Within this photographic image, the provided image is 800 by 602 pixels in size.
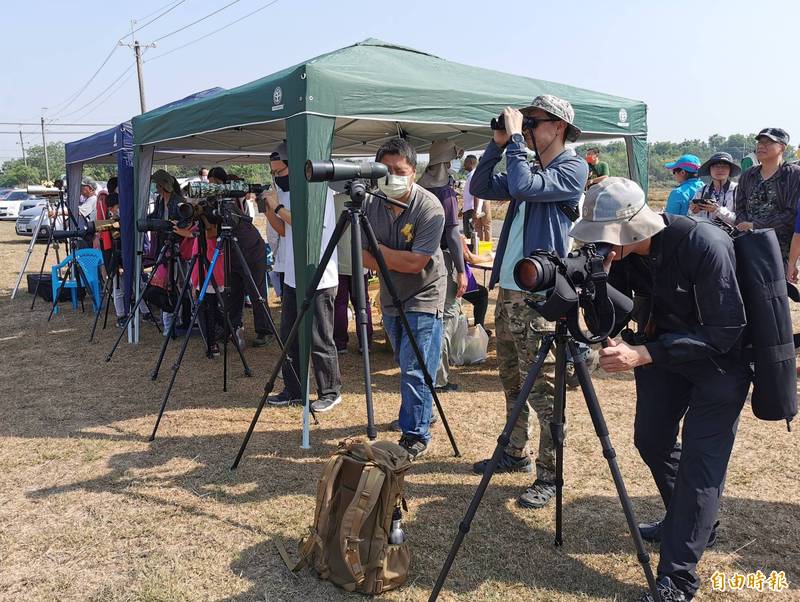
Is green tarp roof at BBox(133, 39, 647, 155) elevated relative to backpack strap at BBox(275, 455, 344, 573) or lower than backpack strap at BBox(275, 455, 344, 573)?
elevated

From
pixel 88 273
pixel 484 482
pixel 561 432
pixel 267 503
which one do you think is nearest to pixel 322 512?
pixel 484 482

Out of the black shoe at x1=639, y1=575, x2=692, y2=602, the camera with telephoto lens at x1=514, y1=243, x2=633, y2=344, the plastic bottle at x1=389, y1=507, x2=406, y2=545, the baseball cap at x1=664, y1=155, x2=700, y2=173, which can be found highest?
the baseball cap at x1=664, y1=155, x2=700, y2=173

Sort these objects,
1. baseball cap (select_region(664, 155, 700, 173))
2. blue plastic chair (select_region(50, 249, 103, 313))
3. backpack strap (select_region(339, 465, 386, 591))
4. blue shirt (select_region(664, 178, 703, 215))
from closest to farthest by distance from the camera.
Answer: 1. backpack strap (select_region(339, 465, 386, 591))
2. blue shirt (select_region(664, 178, 703, 215))
3. baseball cap (select_region(664, 155, 700, 173))
4. blue plastic chair (select_region(50, 249, 103, 313))

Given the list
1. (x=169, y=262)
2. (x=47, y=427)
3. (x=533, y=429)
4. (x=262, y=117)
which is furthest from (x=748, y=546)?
(x=169, y=262)

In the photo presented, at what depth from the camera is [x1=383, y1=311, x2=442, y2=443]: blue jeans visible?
356 cm

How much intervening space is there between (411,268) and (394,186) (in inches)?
17.8

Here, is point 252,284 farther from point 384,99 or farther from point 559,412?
point 559,412

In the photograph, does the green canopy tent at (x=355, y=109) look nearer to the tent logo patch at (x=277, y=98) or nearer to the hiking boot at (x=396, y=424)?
the tent logo patch at (x=277, y=98)

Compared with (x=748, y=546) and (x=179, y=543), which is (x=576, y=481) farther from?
(x=179, y=543)

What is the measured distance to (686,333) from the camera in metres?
2.20

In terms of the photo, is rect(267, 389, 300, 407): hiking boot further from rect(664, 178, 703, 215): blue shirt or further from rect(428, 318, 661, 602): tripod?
rect(664, 178, 703, 215): blue shirt

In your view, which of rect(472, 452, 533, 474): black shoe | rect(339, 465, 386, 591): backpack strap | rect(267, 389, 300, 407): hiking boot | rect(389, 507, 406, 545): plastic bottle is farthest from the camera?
rect(267, 389, 300, 407): hiking boot

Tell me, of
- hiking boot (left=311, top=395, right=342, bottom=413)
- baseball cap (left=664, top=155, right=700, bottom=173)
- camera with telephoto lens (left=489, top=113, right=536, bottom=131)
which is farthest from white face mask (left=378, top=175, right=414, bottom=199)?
baseball cap (left=664, top=155, right=700, bottom=173)

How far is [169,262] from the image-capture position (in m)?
6.62
